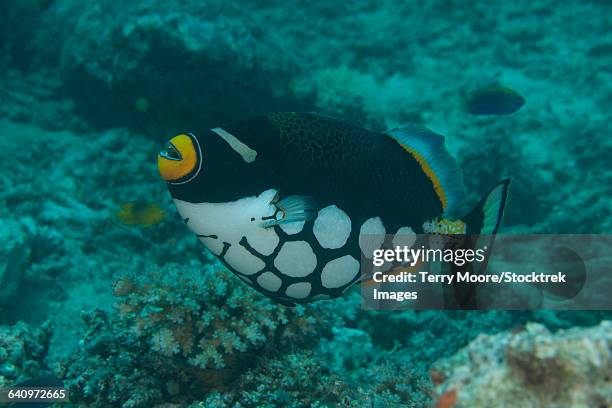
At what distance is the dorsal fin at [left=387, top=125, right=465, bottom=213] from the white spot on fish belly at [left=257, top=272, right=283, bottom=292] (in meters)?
0.81

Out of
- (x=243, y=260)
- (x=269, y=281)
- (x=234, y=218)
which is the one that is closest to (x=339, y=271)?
(x=269, y=281)

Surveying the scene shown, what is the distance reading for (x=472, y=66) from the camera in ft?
31.9

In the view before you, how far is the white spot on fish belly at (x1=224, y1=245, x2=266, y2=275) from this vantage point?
5.80 ft

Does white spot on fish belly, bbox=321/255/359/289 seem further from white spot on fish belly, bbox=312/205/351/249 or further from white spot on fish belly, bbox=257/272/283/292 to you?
white spot on fish belly, bbox=257/272/283/292

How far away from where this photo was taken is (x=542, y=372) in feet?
3.92

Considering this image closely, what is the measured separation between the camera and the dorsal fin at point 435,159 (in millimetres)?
1996

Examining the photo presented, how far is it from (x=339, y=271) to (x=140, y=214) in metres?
3.76

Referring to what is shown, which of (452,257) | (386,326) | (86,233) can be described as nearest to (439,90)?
(386,326)

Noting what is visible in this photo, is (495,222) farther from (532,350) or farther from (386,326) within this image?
(386,326)

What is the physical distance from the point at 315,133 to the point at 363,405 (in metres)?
1.76

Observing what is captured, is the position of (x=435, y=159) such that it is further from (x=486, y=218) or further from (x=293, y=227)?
(x=293, y=227)

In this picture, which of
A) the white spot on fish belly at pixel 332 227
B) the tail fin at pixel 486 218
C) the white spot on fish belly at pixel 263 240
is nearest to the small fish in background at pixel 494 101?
the tail fin at pixel 486 218

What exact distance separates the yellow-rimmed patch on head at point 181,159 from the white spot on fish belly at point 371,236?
73 cm

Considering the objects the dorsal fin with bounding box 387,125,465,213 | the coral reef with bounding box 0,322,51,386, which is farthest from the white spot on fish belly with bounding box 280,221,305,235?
the coral reef with bounding box 0,322,51,386
